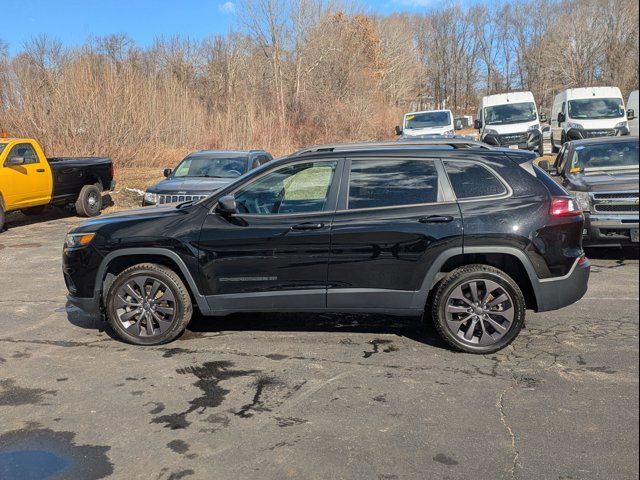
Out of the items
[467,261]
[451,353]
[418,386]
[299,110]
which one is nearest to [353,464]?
[418,386]

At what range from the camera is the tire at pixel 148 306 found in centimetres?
527

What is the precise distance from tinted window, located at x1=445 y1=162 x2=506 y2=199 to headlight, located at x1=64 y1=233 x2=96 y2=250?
3.30 m

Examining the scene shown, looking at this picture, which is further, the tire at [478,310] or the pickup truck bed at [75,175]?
the pickup truck bed at [75,175]

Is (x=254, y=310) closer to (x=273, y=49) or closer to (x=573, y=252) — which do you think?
(x=573, y=252)

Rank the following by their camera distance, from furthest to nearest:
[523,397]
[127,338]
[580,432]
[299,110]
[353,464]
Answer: [299,110] → [127,338] → [523,397] → [580,432] → [353,464]

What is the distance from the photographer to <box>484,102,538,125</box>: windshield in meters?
21.9

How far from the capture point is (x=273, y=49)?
36.9m

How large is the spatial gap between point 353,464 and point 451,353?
6.42 feet

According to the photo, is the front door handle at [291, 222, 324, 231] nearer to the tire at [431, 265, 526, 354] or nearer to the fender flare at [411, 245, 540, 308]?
the fender flare at [411, 245, 540, 308]

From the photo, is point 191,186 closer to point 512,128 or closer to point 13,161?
point 13,161

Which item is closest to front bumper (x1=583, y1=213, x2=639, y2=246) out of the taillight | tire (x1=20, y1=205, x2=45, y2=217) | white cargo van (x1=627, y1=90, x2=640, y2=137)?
the taillight

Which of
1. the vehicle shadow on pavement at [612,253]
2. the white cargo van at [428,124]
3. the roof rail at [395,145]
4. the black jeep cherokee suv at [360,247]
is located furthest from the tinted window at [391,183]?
the white cargo van at [428,124]

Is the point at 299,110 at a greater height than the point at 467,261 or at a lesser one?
greater

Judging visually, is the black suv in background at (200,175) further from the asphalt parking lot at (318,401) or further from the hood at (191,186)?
the asphalt parking lot at (318,401)
